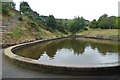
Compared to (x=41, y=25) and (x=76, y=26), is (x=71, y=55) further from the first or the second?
(x=76, y=26)

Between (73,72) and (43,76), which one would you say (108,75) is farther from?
(43,76)

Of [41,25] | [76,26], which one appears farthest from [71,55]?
[76,26]

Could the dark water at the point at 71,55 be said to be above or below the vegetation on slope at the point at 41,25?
below

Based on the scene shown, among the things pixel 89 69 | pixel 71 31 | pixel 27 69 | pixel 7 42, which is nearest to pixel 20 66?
pixel 27 69

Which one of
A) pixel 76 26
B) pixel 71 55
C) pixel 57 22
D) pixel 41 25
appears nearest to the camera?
pixel 71 55

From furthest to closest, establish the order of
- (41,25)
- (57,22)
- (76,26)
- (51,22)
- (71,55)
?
(76,26) < (57,22) < (51,22) < (41,25) < (71,55)

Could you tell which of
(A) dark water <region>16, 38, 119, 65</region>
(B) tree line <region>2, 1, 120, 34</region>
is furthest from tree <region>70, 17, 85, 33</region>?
(A) dark water <region>16, 38, 119, 65</region>

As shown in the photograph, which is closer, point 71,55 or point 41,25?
point 71,55

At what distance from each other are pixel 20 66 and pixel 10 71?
0.87 meters

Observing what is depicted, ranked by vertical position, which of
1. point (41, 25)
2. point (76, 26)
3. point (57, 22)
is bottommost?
point (41, 25)

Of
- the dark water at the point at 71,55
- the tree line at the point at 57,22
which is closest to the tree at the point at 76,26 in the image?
the tree line at the point at 57,22

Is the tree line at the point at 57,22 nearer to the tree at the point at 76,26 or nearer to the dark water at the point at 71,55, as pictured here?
the tree at the point at 76,26

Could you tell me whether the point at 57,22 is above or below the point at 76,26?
above

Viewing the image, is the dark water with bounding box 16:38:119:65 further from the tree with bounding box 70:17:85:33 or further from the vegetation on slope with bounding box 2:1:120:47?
the tree with bounding box 70:17:85:33
